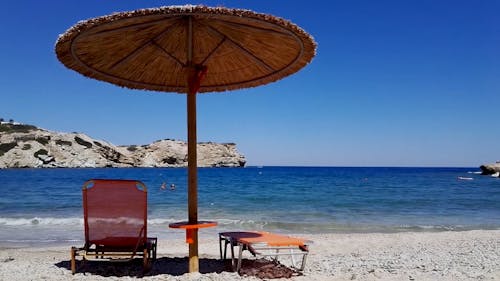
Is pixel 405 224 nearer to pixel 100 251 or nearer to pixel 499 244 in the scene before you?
pixel 499 244

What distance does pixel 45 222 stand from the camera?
43.3 ft

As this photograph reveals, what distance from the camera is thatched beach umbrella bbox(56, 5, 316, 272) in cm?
401

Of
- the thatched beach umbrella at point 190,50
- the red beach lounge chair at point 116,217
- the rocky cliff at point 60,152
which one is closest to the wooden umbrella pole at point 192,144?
the thatched beach umbrella at point 190,50

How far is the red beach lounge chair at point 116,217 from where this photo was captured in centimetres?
476

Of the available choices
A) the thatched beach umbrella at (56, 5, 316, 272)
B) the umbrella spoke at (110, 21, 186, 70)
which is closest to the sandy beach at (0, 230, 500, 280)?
the thatched beach umbrella at (56, 5, 316, 272)

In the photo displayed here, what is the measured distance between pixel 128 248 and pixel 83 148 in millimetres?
84978

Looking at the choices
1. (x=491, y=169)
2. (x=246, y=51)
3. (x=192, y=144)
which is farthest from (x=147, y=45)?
(x=491, y=169)

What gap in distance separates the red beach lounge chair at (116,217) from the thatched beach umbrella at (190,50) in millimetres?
561

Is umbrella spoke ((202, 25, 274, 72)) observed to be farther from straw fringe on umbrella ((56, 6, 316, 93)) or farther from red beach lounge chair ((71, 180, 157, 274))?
red beach lounge chair ((71, 180, 157, 274))

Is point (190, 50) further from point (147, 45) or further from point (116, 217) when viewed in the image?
point (116, 217)

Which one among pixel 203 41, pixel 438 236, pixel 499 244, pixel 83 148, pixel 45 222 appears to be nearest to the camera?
pixel 203 41

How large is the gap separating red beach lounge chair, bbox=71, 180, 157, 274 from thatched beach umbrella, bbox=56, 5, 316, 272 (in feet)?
1.84

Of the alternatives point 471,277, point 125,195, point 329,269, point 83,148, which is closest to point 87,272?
point 125,195

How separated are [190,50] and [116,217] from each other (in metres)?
2.00
